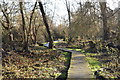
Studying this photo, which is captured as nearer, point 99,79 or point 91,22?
point 99,79

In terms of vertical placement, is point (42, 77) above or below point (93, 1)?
below

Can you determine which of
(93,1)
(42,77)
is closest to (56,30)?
(93,1)

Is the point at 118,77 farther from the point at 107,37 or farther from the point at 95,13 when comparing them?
the point at 107,37

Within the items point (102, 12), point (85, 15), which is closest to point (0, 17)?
point (85, 15)

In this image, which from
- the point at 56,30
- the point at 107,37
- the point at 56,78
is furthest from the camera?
the point at 56,30

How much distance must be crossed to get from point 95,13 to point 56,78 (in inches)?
302

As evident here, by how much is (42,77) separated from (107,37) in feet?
39.3

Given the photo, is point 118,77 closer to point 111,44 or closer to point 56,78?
point 56,78

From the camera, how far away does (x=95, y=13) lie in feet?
44.3

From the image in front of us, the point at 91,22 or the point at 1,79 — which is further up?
the point at 91,22

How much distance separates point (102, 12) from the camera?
42.2 feet

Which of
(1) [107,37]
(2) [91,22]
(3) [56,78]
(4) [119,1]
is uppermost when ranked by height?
(4) [119,1]

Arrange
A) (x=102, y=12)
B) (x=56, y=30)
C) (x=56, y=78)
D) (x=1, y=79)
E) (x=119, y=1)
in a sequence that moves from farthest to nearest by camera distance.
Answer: (x=56, y=30)
(x=102, y=12)
(x=119, y=1)
(x=56, y=78)
(x=1, y=79)

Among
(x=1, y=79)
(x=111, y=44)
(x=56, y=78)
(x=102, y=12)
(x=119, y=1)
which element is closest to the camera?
(x=1, y=79)
